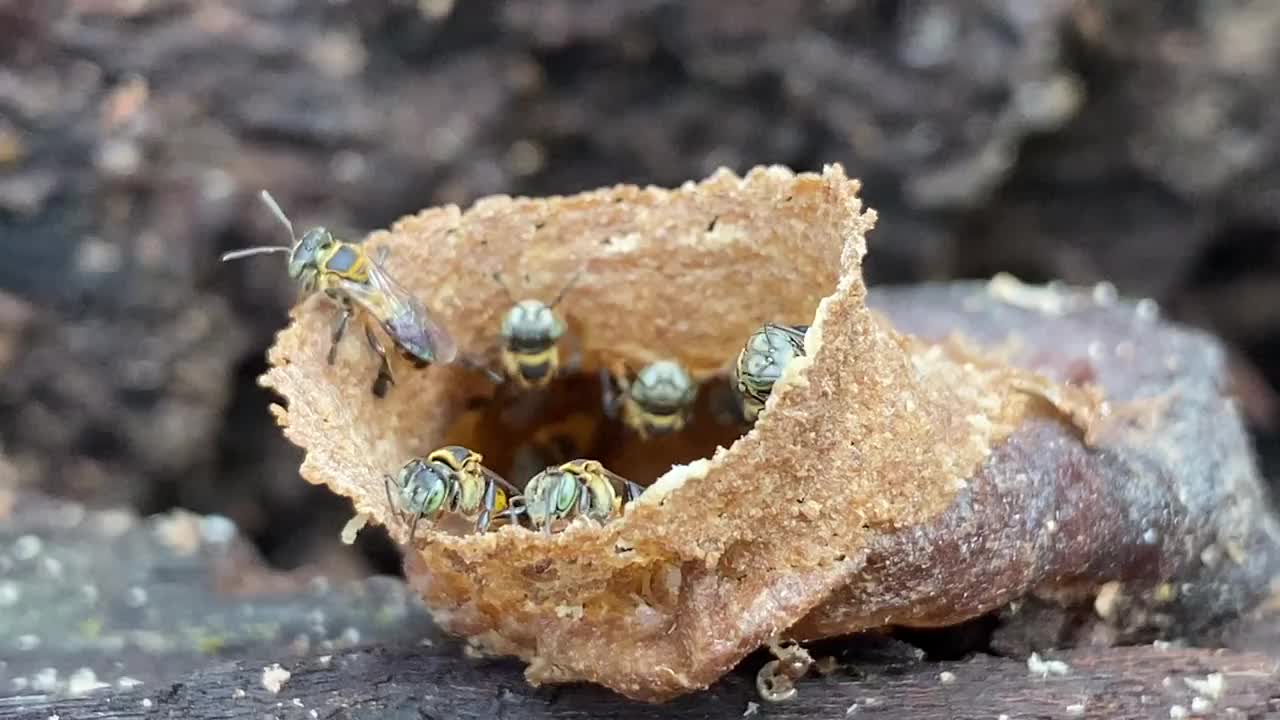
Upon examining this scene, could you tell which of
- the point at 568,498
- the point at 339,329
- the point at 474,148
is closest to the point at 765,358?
the point at 568,498

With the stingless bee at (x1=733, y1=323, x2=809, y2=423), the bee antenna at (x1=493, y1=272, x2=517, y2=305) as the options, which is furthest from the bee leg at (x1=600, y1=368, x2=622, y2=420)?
the stingless bee at (x1=733, y1=323, x2=809, y2=423)

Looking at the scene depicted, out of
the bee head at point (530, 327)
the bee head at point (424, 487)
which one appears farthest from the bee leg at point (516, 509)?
the bee head at point (530, 327)

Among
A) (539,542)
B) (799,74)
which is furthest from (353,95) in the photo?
(539,542)

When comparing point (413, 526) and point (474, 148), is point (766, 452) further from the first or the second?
point (474, 148)

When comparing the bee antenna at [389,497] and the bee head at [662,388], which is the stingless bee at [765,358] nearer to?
the bee head at [662,388]

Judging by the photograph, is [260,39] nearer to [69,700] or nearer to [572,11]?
[572,11]

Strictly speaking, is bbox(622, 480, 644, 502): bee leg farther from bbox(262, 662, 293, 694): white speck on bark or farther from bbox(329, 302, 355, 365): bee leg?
bbox(262, 662, 293, 694): white speck on bark
